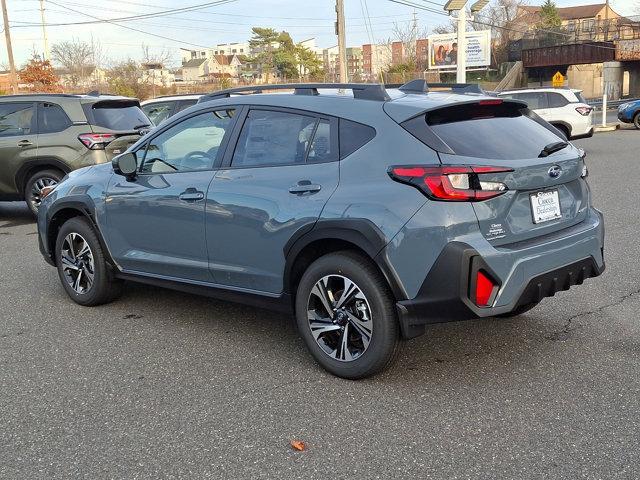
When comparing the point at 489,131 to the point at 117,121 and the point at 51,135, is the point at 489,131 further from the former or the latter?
the point at 51,135

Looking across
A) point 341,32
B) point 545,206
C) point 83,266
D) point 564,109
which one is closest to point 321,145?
point 545,206

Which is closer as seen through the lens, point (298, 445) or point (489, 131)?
point (298, 445)

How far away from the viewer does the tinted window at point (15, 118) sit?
9.77 metres

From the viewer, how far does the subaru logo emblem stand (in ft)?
12.4

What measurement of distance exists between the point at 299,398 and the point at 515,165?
1.79 meters

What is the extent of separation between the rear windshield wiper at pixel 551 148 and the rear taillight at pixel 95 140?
711cm

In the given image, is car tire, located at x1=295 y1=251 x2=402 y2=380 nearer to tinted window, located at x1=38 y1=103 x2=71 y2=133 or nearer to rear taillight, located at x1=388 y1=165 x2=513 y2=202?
rear taillight, located at x1=388 y1=165 x2=513 y2=202

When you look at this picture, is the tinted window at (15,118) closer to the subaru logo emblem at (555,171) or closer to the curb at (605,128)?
the subaru logo emblem at (555,171)

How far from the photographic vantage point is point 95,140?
9406mm

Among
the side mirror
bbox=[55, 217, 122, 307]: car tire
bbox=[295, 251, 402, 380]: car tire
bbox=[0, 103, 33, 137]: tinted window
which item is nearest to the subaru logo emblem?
bbox=[295, 251, 402, 380]: car tire

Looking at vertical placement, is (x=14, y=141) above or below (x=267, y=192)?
above

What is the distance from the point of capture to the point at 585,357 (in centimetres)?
411

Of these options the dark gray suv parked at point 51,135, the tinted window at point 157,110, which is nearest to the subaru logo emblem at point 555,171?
the dark gray suv parked at point 51,135

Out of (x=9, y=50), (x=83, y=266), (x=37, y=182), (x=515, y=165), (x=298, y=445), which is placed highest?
(x=9, y=50)
